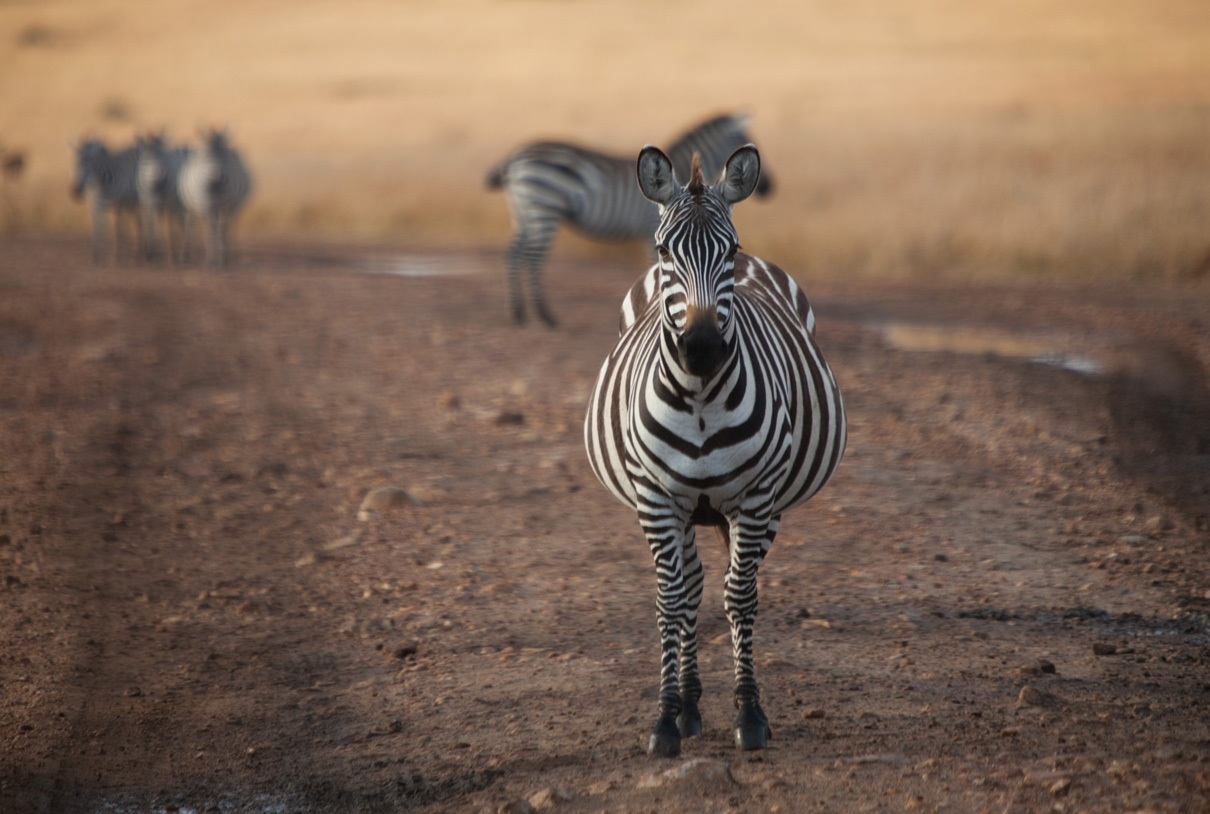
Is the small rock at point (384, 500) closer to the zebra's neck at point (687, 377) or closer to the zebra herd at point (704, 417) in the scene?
the zebra herd at point (704, 417)

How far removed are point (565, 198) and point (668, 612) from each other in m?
8.89

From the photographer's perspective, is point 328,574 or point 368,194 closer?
point 328,574

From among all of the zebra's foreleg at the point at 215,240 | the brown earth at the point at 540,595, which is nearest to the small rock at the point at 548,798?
the brown earth at the point at 540,595

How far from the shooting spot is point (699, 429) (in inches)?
145

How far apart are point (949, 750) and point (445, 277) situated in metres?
13.0

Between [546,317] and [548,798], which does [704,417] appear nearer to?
[548,798]

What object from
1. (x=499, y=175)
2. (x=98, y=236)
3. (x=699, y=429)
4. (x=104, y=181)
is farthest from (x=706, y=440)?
(x=104, y=181)

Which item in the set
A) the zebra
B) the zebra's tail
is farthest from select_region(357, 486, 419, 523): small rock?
the zebra

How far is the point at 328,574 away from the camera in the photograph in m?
5.76

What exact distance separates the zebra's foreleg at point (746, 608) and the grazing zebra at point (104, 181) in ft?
57.1

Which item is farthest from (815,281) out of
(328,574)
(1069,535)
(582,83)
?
(582,83)

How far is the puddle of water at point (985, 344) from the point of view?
10.1m

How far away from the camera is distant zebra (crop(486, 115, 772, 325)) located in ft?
40.4

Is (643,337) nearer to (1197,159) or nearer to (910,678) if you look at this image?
(910,678)
